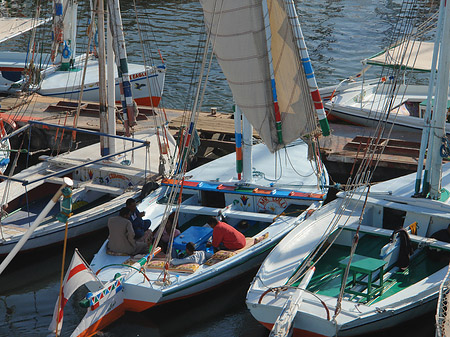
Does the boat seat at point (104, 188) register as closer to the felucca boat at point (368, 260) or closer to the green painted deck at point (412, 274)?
the felucca boat at point (368, 260)

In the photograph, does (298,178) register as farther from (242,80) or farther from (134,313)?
(134,313)

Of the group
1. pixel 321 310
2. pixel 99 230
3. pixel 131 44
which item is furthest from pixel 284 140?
pixel 131 44

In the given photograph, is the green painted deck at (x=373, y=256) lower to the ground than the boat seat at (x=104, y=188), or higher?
lower

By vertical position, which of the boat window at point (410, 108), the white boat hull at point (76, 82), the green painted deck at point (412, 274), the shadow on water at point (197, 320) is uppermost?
the white boat hull at point (76, 82)

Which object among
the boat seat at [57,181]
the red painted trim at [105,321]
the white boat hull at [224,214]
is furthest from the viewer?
the boat seat at [57,181]

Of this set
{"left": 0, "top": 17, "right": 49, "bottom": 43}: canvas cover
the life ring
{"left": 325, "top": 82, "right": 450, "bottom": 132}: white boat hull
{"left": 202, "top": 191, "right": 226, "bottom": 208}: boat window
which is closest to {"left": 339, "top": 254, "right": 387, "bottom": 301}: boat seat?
{"left": 202, "top": 191, "right": 226, "bottom": 208}: boat window

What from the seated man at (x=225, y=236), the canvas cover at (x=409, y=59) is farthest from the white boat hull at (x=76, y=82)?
the seated man at (x=225, y=236)

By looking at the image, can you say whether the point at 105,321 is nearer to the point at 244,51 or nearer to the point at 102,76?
the point at 244,51

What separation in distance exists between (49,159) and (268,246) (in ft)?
24.7

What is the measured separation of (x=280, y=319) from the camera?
1156 cm

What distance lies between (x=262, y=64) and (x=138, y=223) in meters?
4.59

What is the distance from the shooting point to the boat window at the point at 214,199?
17500 millimetres

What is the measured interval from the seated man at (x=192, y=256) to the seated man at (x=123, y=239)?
993 mm

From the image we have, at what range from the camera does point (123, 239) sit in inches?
571
